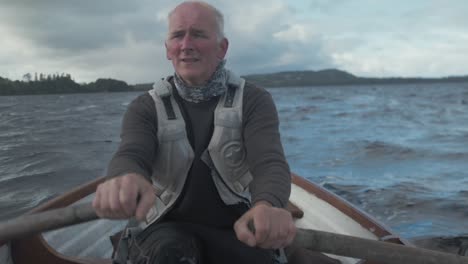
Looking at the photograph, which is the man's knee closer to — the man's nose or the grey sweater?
the grey sweater

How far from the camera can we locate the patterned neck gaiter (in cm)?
272

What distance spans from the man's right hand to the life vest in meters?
0.66

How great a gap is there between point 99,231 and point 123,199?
10.9 feet

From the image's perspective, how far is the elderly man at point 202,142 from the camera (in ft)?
8.39

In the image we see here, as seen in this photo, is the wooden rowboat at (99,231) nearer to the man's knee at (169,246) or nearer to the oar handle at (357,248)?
the oar handle at (357,248)

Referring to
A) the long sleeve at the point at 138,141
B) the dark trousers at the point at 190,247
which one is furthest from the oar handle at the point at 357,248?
the long sleeve at the point at 138,141

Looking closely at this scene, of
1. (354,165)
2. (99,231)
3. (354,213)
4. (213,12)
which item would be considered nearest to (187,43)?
(213,12)

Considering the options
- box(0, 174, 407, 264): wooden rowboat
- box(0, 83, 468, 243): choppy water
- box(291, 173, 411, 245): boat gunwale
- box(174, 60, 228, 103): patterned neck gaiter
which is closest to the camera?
box(174, 60, 228, 103): patterned neck gaiter

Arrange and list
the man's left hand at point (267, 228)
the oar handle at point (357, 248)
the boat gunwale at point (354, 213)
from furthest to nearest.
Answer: the boat gunwale at point (354, 213), the oar handle at point (357, 248), the man's left hand at point (267, 228)

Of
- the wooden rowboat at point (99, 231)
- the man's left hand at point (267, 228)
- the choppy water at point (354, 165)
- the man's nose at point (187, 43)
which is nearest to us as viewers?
the man's left hand at point (267, 228)

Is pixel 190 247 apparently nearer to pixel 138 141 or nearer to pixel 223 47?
pixel 138 141

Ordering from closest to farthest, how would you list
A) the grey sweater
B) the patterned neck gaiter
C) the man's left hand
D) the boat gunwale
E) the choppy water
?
Result: the man's left hand < the grey sweater < the patterned neck gaiter < the boat gunwale < the choppy water

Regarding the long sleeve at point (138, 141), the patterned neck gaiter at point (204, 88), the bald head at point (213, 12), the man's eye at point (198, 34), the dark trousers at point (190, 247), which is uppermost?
the bald head at point (213, 12)

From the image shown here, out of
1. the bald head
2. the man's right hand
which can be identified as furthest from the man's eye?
the man's right hand
